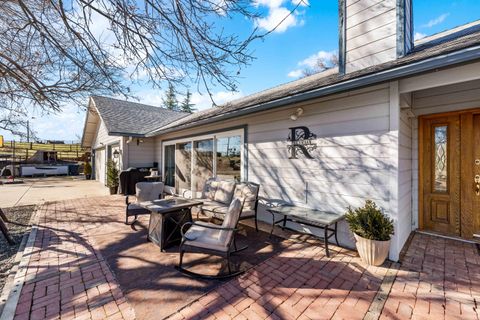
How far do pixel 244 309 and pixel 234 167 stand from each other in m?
4.13

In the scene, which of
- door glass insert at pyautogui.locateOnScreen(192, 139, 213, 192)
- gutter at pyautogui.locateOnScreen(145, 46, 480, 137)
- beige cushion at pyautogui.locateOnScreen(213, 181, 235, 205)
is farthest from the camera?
door glass insert at pyautogui.locateOnScreen(192, 139, 213, 192)

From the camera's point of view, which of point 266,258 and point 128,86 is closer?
point 266,258

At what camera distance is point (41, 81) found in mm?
4605

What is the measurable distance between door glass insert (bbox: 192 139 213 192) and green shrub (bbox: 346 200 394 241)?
454 centimetres

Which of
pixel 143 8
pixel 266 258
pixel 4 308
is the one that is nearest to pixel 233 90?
pixel 143 8

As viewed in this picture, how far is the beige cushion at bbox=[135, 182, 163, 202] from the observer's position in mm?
5516

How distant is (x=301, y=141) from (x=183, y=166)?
523 cm

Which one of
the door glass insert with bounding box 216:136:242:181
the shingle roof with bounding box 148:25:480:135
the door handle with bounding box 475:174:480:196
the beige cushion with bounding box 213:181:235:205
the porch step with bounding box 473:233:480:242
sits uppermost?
the shingle roof with bounding box 148:25:480:135

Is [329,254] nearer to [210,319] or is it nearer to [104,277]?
[210,319]

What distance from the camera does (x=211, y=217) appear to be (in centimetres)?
534

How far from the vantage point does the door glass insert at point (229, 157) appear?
609cm

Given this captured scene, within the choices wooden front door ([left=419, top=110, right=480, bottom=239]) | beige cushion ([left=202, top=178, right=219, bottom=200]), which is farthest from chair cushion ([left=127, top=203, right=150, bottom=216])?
wooden front door ([left=419, top=110, right=480, bottom=239])

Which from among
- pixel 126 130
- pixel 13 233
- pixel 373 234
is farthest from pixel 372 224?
pixel 126 130

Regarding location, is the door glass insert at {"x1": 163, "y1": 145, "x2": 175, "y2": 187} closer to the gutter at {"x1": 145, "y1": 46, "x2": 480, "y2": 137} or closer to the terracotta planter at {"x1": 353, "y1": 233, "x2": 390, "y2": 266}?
the gutter at {"x1": 145, "y1": 46, "x2": 480, "y2": 137}
